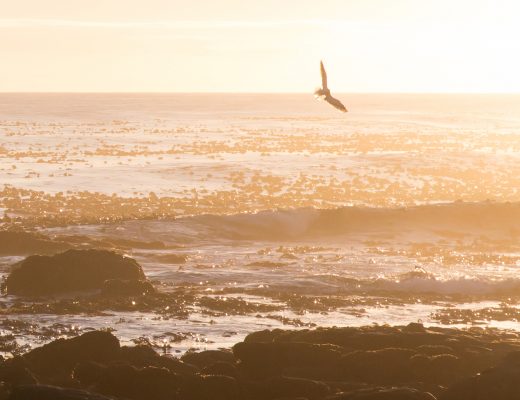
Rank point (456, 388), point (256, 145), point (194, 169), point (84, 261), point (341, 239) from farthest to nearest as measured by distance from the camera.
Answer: point (256, 145), point (194, 169), point (341, 239), point (84, 261), point (456, 388)

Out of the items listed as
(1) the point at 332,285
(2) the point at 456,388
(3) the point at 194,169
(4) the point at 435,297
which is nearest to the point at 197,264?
(1) the point at 332,285

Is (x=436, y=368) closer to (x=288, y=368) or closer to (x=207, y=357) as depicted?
(x=288, y=368)

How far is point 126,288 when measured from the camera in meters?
38.3

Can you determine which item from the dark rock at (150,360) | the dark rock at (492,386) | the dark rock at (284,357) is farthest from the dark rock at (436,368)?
the dark rock at (150,360)

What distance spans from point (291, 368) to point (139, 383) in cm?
399

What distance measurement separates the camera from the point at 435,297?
40.3 m

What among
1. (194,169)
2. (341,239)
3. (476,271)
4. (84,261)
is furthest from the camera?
(194,169)

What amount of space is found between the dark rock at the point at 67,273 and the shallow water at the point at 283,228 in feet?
5.15

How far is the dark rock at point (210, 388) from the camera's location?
24.5m

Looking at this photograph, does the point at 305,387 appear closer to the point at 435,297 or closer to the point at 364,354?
the point at 364,354

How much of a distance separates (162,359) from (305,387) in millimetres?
4204

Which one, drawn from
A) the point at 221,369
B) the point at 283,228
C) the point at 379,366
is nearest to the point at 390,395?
the point at 379,366

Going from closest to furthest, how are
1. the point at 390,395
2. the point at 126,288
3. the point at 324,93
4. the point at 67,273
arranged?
the point at 390,395 < the point at 324,93 < the point at 126,288 < the point at 67,273

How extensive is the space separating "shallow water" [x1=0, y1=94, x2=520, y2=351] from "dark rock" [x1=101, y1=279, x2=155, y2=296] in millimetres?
1977
